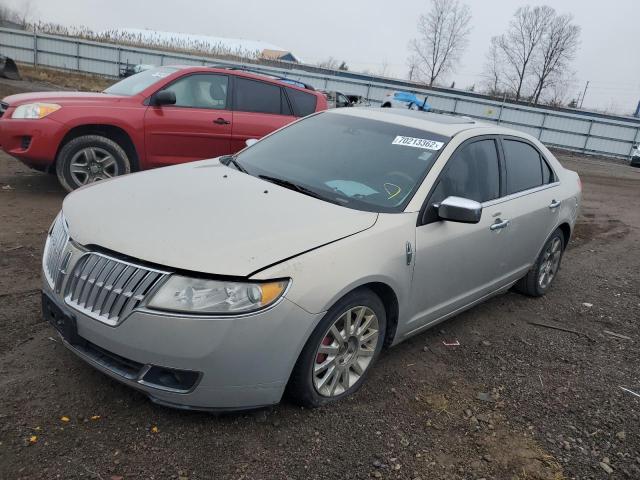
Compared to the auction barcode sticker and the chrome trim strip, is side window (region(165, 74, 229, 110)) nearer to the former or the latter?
the auction barcode sticker

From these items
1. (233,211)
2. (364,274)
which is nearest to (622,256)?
(364,274)

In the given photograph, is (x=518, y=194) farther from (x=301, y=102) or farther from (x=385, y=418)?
(x=301, y=102)

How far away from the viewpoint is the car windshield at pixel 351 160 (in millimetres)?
3383

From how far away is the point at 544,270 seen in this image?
5191 mm

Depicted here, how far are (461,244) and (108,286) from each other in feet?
7.34

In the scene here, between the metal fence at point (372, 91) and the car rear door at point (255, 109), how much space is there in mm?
18942

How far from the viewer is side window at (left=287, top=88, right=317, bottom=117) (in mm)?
7707

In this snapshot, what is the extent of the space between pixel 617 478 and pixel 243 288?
219cm

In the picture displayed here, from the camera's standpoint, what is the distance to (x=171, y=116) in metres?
6.63

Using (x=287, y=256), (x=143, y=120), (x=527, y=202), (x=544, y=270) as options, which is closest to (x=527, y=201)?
(x=527, y=202)

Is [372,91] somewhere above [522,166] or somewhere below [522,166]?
below

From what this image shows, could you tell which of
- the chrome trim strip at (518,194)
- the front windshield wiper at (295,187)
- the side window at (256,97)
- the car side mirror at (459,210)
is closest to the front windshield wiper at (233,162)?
the front windshield wiper at (295,187)

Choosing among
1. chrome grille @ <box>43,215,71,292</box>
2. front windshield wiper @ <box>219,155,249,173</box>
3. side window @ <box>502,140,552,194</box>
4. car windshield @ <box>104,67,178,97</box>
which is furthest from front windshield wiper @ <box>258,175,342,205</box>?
car windshield @ <box>104,67,178,97</box>

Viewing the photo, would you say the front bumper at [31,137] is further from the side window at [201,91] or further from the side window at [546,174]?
the side window at [546,174]
